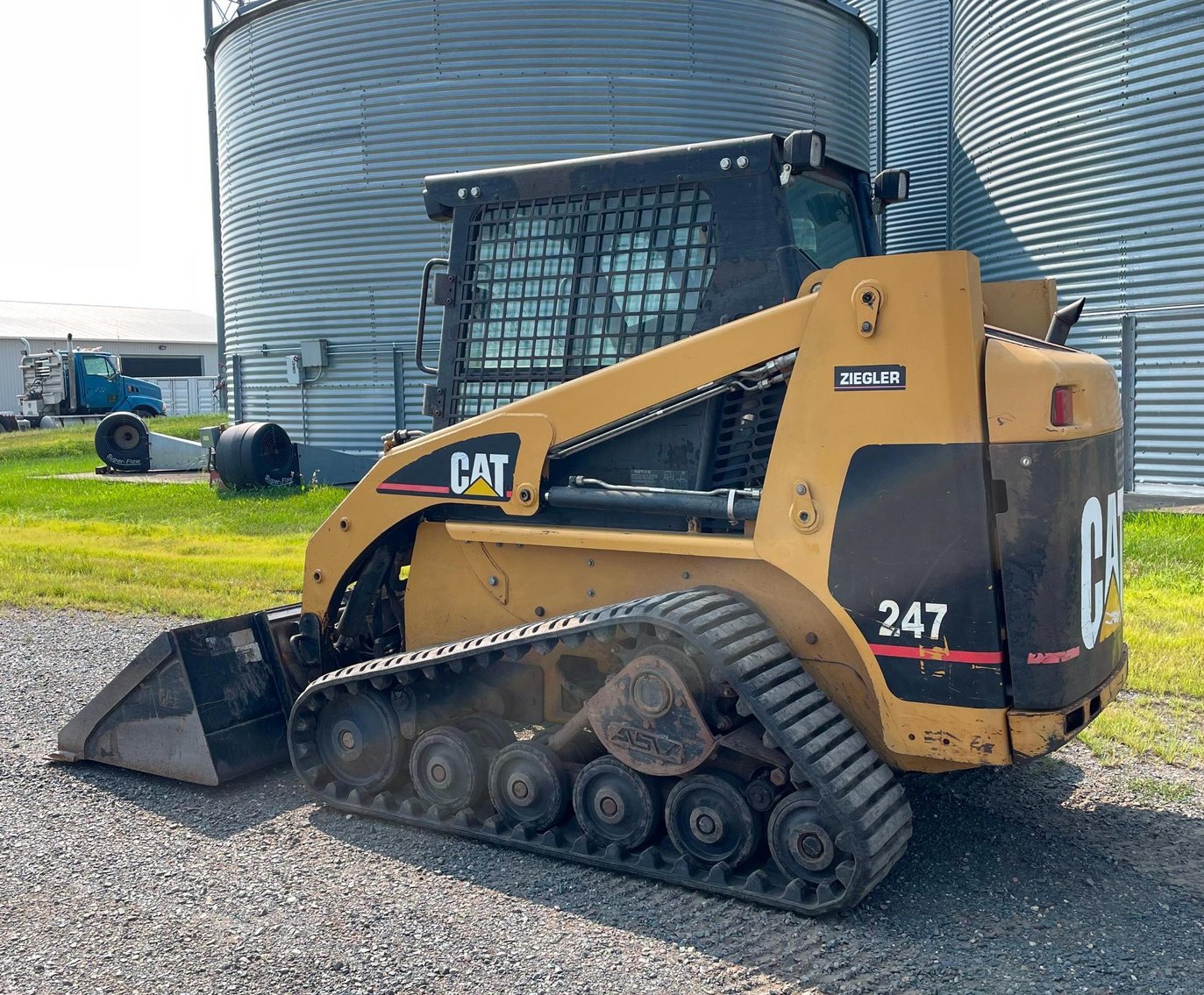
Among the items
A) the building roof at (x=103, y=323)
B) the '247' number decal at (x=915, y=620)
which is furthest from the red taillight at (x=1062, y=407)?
the building roof at (x=103, y=323)

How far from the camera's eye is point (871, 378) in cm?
418

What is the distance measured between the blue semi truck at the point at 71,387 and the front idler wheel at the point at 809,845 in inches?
1418

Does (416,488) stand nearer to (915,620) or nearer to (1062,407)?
(915,620)

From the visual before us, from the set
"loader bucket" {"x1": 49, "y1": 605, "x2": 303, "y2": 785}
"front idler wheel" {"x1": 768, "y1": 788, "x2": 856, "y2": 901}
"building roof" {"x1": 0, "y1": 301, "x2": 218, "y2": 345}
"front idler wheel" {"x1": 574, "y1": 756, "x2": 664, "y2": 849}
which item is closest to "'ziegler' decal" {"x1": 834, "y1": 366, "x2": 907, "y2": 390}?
"front idler wheel" {"x1": 768, "y1": 788, "x2": 856, "y2": 901}

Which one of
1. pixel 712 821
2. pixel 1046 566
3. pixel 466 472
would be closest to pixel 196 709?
pixel 466 472

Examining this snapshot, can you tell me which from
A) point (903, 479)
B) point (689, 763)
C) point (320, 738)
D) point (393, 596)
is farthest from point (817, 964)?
point (393, 596)

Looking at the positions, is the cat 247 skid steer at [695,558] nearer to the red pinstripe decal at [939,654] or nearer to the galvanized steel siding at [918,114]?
the red pinstripe decal at [939,654]

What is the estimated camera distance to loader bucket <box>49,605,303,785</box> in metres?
5.59

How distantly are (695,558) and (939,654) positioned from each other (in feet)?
3.55

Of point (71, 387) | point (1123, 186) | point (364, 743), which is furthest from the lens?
point (71, 387)

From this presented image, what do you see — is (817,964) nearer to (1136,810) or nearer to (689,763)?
(689,763)

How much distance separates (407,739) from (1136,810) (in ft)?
10.4

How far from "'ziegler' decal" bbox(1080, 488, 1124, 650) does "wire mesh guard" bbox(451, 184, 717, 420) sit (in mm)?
1770

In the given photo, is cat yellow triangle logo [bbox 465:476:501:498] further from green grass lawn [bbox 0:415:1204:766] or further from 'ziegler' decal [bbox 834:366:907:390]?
green grass lawn [bbox 0:415:1204:766]
